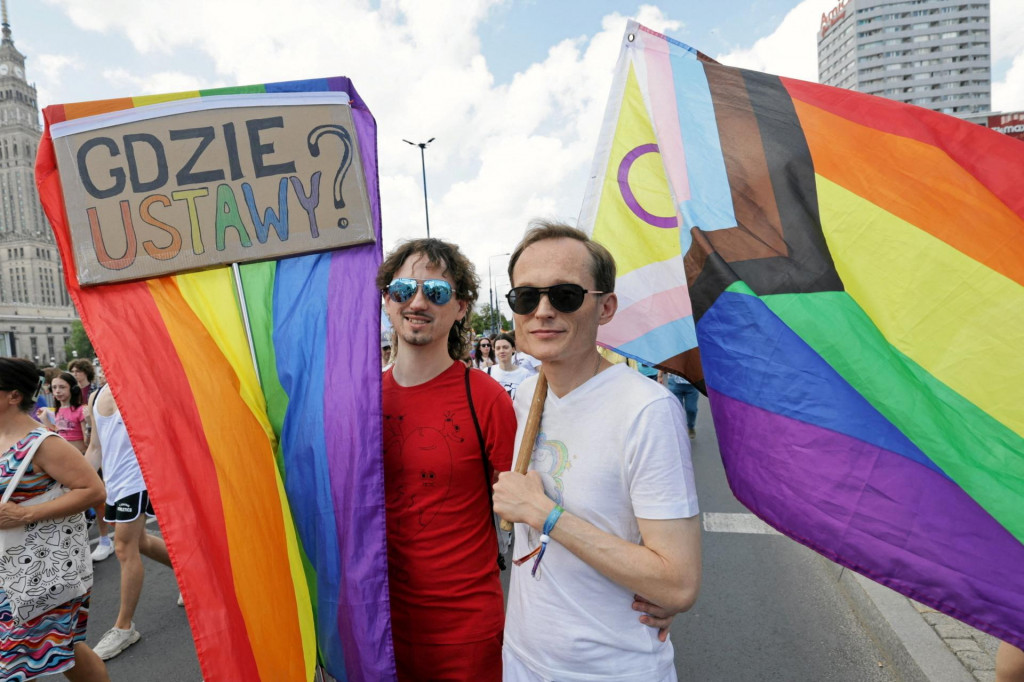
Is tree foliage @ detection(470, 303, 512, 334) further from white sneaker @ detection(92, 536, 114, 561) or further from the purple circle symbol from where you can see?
the purple circle symbol

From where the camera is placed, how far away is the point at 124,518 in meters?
4.11

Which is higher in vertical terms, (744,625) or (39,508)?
(39,508)

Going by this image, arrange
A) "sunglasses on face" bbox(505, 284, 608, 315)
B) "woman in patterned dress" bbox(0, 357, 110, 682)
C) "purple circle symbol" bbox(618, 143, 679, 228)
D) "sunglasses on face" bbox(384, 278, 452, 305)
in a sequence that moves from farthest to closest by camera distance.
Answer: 1. "woman in patterned dress" bbox(0, 357, 110, 682)
2. "purple circle symbol" bbox(618, 143, 679, 228)
3. "sunglasses on face" bbox(384, 278, 452, 305)
4. "sunglasses on face" bbox(505, 284, 608, 315)

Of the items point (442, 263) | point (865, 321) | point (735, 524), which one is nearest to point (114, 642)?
point (442, 263)

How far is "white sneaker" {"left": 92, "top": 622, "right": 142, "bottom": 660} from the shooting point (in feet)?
12.6

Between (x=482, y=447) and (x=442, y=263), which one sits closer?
(x=482, y=447)

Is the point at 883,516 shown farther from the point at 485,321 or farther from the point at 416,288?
the point at 485,321

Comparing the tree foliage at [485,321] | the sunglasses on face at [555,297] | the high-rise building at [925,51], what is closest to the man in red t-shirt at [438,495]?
the sunglasses on face at [555,297]

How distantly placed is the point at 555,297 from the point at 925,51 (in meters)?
143

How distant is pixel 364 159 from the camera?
208 centimetres

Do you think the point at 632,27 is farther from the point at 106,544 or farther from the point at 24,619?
the point at 106,544

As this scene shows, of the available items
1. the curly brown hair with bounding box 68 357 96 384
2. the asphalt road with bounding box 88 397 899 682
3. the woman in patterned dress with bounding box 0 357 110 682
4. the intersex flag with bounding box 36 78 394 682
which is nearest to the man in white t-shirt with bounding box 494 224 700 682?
the intersex flag with bounding box 36 78 394 682

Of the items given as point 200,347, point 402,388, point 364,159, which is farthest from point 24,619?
point 364,159

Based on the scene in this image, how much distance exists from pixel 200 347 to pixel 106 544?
544 cm
